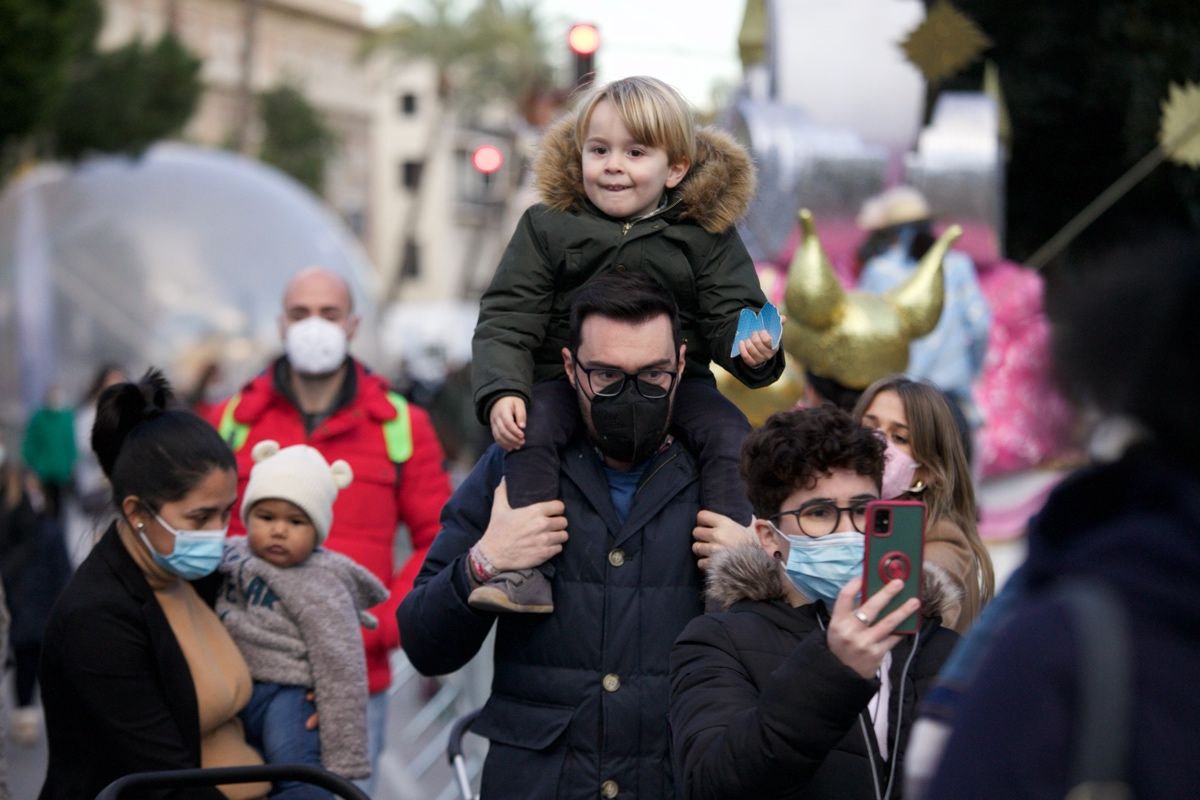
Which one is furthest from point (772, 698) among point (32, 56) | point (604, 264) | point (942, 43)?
point (32, 56)

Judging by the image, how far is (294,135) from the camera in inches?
1961

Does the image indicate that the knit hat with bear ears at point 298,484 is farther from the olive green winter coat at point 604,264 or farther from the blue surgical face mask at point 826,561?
the blue surgical face mask at point 826,561

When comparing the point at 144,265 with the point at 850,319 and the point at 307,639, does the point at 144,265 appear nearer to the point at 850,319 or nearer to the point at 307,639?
the point at 850,319

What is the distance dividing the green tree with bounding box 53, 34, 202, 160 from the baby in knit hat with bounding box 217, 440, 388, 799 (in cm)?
2450

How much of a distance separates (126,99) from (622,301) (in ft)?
90.5

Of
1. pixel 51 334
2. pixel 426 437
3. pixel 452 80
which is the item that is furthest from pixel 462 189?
→ pixel 426 437

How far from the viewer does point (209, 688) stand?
4191 millimetres

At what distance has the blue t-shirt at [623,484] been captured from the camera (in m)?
3.79

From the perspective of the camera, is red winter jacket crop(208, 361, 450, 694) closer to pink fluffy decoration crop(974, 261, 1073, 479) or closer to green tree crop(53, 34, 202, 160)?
pink fluffy decoration crop(974, 261, 1073, 479)

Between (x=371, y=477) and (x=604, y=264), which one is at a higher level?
(x=604, y=264)

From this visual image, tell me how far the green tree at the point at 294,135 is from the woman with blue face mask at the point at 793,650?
153 ft

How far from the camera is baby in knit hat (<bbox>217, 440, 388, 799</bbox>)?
445cm

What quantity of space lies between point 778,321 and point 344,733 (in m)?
1.69

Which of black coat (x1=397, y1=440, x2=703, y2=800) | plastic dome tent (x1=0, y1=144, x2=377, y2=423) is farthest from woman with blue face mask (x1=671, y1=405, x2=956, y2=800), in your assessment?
plastic dome tent (x1=0, y1=144, x2=377, y2=423)
